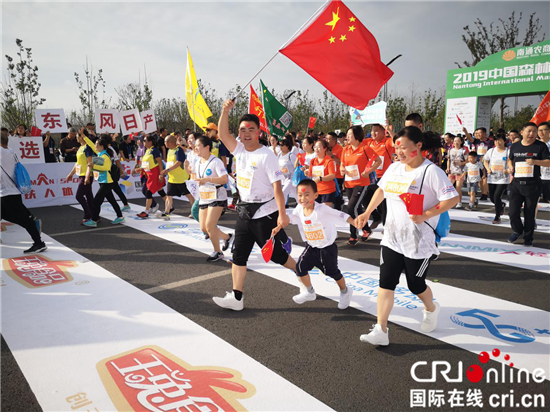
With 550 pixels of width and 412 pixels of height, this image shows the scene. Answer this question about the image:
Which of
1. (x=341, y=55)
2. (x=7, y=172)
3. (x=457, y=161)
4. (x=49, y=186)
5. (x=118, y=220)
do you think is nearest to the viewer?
(x=341, y=55)

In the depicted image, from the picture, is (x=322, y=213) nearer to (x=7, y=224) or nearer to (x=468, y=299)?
(x=468, y=299)

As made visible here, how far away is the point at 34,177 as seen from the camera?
36.8 ft

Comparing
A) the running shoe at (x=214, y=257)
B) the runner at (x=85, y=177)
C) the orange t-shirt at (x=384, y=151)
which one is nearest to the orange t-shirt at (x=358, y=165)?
the orange t-shirt at (x=384, y=151)

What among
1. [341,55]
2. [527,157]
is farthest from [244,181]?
[527,157]

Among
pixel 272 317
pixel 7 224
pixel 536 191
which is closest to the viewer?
pixel 272 317

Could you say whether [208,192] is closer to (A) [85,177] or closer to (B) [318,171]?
(B) [318,171]

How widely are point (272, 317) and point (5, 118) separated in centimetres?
2209

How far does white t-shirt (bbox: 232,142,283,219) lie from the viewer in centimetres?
390

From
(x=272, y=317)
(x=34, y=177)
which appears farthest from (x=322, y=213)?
(x=34, y=177)

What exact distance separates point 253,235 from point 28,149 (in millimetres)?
9986

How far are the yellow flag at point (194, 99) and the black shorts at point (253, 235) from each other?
5243 millimetres

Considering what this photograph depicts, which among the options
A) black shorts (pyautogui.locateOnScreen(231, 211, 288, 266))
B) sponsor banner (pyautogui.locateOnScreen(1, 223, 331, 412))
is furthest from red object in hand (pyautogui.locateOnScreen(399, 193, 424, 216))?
sponsor banner (pyautogui.locateOnScreen(1, 223, 331, 412))

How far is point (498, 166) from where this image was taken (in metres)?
8.25

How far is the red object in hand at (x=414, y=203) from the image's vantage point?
9.79ft
